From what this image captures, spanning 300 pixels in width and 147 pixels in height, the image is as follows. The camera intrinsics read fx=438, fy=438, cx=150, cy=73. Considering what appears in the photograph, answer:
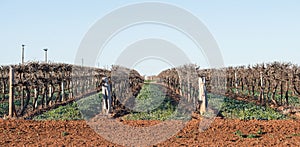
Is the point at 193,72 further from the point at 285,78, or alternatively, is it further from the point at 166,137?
the point at 166,137

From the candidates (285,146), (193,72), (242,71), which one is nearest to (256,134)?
(285,146)

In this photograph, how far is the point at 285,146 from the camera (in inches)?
387

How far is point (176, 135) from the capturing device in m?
12.6

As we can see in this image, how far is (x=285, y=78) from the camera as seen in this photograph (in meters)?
26.8

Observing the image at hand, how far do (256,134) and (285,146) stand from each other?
2674mm

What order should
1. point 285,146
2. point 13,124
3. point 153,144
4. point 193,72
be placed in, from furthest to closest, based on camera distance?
point 193,72 → point 13,124 → point 153,144 → point 285,146

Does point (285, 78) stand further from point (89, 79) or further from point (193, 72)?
point (89, 79)

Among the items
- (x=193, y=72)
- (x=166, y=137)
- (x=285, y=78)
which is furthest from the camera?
(x=193, y=72)

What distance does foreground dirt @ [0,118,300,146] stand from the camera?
10.9m

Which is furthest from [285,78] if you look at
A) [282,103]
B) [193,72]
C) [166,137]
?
[166,137]

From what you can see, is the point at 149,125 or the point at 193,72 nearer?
the point at 149,125

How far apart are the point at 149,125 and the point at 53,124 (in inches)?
128

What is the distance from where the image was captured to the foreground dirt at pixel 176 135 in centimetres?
1093

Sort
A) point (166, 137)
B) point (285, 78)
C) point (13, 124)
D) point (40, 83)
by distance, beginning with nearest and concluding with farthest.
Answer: point (166, 137)
point (13, 124)
point (40, 83)
point (285, 78)
